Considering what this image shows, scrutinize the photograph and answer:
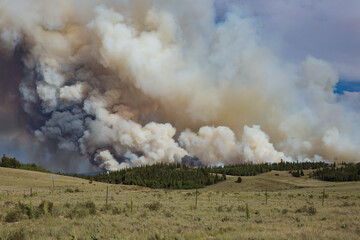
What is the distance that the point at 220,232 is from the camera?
20984mm

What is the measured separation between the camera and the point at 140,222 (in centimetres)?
2536

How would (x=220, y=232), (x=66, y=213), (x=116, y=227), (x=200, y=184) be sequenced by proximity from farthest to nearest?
(x=200, y=184) < (x=66, y=213) < (x=116, y=227) < (x=220, y=232)

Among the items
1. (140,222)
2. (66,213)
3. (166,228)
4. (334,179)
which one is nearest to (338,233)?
(166,228)

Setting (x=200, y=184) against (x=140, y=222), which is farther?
(x=200, y=184)

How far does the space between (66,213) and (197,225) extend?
45.9 ft

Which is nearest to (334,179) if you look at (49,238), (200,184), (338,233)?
(200,184)

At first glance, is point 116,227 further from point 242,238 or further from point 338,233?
point 338,233

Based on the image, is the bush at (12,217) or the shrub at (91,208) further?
the shrub at (91,208)

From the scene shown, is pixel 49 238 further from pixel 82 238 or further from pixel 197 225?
pixel 197 225

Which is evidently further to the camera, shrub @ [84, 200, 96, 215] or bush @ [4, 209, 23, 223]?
shrub @ [84, 200, 96, 215]

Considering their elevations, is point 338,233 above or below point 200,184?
above

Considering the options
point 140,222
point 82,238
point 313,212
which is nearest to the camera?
point 82,238

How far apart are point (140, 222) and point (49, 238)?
8043mm

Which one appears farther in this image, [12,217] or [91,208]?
[91,208]
